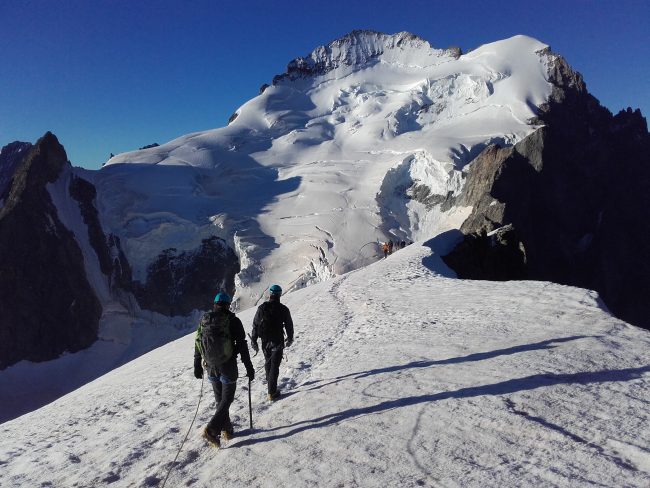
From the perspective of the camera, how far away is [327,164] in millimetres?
87625

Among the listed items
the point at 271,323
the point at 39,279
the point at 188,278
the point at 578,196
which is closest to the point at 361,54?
the point at 578,196

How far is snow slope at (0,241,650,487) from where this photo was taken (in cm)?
489

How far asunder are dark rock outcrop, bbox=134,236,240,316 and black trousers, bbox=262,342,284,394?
58.1m

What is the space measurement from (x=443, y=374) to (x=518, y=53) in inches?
4704

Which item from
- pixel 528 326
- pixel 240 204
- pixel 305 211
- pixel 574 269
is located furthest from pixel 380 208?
pixel 528 326

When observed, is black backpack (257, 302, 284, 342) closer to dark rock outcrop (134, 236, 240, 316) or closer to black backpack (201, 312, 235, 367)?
black backpack (201, 312, 235, 367)

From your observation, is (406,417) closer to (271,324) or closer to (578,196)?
(271,324)

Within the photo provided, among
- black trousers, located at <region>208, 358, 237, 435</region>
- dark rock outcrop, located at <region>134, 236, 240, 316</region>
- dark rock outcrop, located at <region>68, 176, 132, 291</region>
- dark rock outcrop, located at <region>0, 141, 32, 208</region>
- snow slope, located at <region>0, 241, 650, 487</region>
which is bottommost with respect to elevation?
snow slope, located at <region>0, 241, 650, 487</region>

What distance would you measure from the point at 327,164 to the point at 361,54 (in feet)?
212

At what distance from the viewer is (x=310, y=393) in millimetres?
7363

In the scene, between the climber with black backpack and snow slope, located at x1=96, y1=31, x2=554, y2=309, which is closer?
the climber with black backpack

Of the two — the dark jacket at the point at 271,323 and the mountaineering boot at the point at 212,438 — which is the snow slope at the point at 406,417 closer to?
the mountaineering boot at the point at 212,438

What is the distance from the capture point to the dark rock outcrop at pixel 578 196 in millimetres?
70000

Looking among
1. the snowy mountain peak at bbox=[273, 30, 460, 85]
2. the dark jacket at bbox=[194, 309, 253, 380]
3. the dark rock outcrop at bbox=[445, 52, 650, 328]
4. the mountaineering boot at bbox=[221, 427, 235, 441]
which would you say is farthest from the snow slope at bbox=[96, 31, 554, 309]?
the mountaineering boot at bbox=[221, 427, 235, 441]
